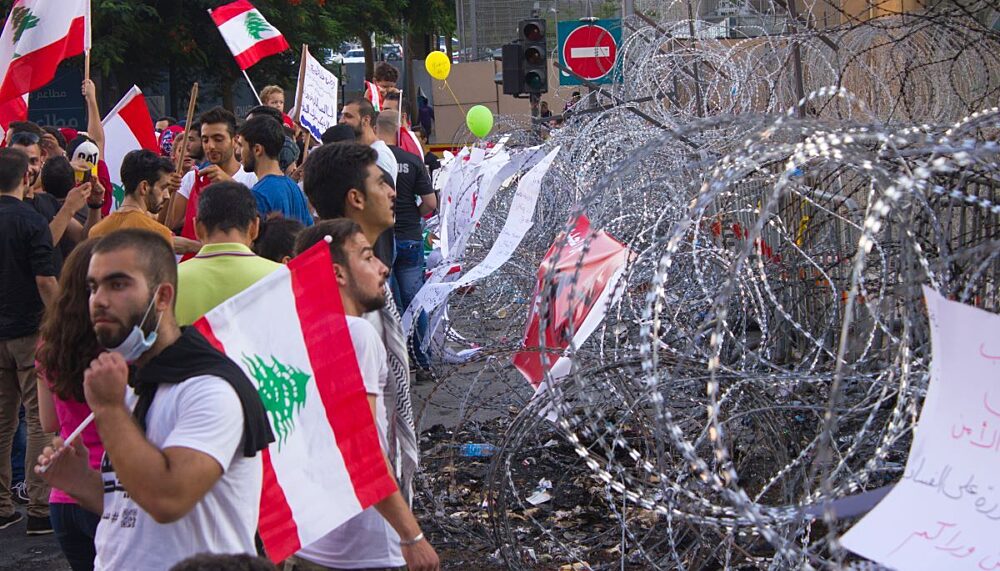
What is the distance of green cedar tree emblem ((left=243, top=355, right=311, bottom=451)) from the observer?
3244mm

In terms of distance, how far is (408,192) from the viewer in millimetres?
9391

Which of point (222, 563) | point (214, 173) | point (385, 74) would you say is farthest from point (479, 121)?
point (222, 563)

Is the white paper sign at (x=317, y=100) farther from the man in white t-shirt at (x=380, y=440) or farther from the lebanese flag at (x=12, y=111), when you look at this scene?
the man in white t-shirt at (x=380, y=440)

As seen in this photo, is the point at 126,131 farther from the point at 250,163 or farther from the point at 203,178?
the point at 250,163

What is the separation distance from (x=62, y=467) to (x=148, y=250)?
634mm

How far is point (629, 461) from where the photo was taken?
687 cm

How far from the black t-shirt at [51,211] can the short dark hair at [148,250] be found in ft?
14.1

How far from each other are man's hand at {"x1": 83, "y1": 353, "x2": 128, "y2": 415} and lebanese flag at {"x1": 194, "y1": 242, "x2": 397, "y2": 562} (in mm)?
545

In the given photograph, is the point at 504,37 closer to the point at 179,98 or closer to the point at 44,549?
the point at 179,98

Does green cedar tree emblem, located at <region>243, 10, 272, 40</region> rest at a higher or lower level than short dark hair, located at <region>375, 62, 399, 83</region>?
higher

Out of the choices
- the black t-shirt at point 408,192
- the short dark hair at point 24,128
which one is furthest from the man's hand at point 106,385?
the black t-shirt at point 408,192

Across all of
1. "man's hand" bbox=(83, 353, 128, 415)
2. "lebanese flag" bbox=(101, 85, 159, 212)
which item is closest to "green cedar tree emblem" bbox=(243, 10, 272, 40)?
"lebanese flag" bbox=(101, 85, 159, 212)

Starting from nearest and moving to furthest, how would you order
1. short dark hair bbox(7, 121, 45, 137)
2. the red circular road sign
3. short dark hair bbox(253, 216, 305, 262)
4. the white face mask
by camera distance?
the white face mask → short dark hair bbox(253, 216, 305, 262) → short dark hair bbox(7, 121, 45, 137) → the red circular road sign

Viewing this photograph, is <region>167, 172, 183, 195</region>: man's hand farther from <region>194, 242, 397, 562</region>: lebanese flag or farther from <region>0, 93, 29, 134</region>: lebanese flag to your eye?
<region>194, 242, 397, 562</region>: lebanese flag
